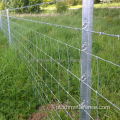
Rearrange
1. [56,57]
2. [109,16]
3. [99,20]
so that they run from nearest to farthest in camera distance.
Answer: [56,57], [109,16], [99,20]

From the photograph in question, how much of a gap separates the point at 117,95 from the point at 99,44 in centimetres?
157

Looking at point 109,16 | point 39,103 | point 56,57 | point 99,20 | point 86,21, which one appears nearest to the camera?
point 86,21

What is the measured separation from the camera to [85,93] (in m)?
1.23

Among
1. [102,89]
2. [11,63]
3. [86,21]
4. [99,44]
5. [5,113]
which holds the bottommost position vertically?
[5,113]

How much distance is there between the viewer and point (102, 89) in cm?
215

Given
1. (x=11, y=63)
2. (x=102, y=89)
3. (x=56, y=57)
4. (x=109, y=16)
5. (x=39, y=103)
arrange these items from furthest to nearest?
1. (x=109, y=16)
2. (x=56, y=57)
3. (x=11, y=63)
4. (x=39, y=103)
5. (x=102, y=89)

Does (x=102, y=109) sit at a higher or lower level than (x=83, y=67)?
lower

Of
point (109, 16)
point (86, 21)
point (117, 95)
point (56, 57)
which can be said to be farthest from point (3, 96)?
point (109, 16)

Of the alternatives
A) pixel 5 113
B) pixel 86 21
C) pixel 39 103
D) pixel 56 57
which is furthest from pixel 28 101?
pixel 86 21

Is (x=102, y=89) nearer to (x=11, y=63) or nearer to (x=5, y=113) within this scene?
(x=5, y=113)

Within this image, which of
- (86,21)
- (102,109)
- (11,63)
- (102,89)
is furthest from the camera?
(11,63)

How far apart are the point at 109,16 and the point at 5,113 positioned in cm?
343

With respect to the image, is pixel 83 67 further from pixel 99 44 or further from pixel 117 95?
pixel 99 44

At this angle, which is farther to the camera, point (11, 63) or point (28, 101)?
point (11, 63)
